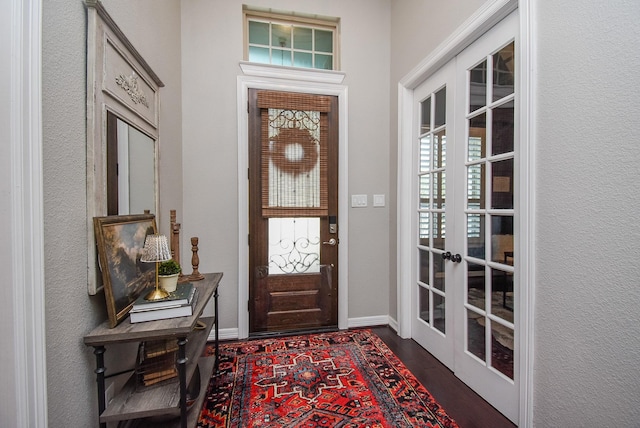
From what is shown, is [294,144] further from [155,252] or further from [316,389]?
[316,389]

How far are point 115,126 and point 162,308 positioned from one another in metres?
0.89

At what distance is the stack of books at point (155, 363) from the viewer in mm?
1355

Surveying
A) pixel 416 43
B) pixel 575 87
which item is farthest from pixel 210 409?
pixel 416 43

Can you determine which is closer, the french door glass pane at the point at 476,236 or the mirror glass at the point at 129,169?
the mirror glass at the point at 129,169

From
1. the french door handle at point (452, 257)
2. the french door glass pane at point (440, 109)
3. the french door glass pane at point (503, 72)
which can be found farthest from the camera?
the french door glass pane at point (440, 109)

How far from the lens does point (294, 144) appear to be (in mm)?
2654

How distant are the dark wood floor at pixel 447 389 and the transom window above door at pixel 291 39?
8.88 ft

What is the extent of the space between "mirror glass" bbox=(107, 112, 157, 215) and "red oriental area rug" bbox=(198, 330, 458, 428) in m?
1.27

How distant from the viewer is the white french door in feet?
5.15

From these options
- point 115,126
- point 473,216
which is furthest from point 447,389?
point 115,126

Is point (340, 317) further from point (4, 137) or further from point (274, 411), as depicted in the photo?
point (4, 137)

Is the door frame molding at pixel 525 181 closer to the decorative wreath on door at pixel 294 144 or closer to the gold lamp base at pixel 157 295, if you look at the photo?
the decorative wreath on door at pixel 294 144

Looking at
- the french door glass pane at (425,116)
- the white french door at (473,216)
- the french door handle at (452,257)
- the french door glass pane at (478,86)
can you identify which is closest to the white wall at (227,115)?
the french door glass pane at (425,116)

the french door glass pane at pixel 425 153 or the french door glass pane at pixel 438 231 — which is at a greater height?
the french door glass pane at pixel 425 153
